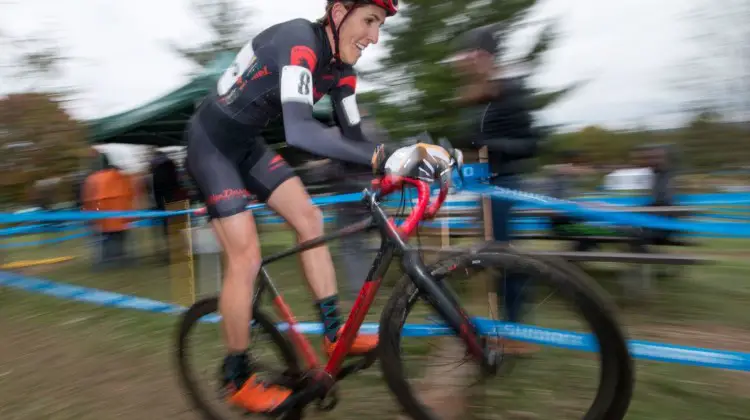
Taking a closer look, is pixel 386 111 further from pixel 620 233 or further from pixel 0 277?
pixel 0 277

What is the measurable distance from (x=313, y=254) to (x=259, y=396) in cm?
65

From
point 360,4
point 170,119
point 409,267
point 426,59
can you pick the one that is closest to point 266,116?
point 360,4

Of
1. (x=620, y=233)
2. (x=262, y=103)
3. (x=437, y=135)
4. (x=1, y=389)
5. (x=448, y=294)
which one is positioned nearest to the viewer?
(x=448, y=294)

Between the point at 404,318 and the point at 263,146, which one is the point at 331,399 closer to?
the point at 404,318

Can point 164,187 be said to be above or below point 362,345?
above

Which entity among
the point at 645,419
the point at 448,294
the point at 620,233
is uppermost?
the point at 448,294

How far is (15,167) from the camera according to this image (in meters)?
7.75

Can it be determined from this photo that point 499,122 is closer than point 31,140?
Yes

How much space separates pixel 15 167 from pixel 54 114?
0.95 meters

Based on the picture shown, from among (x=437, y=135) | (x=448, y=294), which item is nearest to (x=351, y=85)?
(x=448, y=294)

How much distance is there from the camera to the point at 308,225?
261 centimetres

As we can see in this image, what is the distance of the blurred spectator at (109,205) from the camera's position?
8422mm

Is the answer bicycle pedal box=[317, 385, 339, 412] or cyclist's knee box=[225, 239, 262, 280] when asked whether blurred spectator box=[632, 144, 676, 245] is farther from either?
cyclist's knee box=[225, 239, 262, 280]

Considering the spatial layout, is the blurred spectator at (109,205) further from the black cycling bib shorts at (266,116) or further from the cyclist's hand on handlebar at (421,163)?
the cyclist's hand on handlebar at (421,163)
